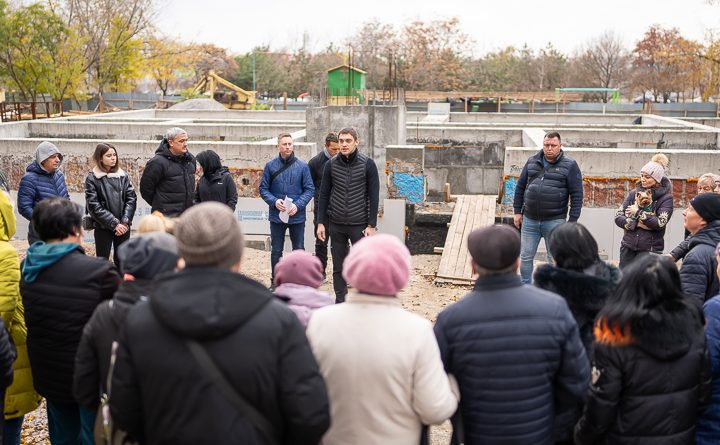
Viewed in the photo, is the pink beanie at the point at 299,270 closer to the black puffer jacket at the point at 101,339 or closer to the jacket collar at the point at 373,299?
the jacket collar at the point at 373,299

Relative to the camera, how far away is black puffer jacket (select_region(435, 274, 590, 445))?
2.98 metres

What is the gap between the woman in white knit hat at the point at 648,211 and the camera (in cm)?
659

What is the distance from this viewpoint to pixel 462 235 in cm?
1024

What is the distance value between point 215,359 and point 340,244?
5.03 m

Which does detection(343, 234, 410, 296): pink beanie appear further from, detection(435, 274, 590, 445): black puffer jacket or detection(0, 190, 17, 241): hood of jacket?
detection(0, 190, 17, 241): hood of jacket

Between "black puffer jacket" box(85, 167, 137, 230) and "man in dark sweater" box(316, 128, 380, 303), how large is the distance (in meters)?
1.98

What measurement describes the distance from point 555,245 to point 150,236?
1.97m

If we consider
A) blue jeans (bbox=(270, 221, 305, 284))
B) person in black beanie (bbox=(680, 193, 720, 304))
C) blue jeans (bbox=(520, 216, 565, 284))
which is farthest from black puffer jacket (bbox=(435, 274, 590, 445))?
blue jeans (bbox=(270, 221, 305, 284))

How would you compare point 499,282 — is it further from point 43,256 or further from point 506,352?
point 43,256

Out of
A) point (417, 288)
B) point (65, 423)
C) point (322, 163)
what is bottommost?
point (417, 288)

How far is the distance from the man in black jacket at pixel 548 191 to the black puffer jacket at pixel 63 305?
4.91 m

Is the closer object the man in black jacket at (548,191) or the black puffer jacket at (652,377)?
the black puffer jacket at (652,377)

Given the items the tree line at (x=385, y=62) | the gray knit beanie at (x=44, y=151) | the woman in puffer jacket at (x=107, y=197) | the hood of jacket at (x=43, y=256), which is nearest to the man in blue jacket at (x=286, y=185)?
the woman in puffer jacket at (x=107, y=197)

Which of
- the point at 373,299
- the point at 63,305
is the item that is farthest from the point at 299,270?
the point at 63,305
